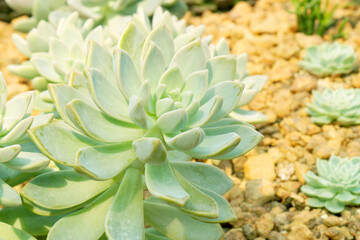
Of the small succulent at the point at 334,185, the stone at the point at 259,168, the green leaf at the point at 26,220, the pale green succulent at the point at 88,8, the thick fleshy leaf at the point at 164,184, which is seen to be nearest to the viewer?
the thick fleshy leaf at the point at 164,184

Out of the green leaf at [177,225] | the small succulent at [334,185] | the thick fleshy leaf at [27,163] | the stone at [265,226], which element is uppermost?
the thick fleshy leaf at [27,163]

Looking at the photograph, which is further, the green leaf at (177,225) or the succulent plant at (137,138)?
the green leaf at (177,225)

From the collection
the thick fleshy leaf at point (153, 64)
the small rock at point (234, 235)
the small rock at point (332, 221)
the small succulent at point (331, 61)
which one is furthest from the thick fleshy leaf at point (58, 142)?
the small succulent at point (331, 61)

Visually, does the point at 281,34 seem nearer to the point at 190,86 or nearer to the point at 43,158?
the point at 190,86

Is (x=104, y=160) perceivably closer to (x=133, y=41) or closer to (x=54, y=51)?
(x=133, y=41)

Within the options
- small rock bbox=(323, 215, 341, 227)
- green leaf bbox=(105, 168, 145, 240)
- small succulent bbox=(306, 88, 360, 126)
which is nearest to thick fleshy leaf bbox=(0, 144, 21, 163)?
green leaf bbox=(105, 168, 145, 240)

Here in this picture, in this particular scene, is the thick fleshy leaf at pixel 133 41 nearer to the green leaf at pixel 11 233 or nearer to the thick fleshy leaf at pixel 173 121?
the thick fleshy leaf at pixel 173 121

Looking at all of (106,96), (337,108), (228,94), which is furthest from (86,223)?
(337,108)
